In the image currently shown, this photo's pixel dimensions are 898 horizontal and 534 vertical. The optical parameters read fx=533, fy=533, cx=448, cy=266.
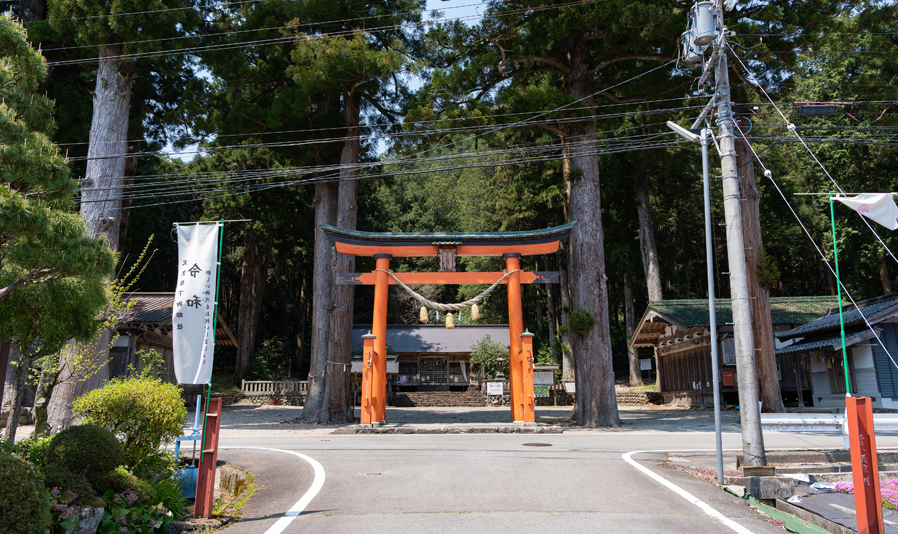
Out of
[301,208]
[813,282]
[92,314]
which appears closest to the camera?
[92,314]

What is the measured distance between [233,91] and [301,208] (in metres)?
8.99

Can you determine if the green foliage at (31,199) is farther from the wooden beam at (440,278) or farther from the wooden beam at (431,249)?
the wooden beam at (431,249)

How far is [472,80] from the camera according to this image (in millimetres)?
14898

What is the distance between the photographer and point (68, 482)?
4.59m

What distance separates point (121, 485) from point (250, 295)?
25.0 m

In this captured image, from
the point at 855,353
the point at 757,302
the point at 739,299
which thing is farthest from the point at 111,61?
the point at 855,353

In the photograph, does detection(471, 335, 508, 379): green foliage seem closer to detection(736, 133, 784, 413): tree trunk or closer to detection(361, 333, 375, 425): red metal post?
detection(736, 133, 784, 413): tree trunk

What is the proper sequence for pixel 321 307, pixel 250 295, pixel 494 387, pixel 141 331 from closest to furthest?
1. pixel 321 307
2. pixel 141 331
3. pixel 494 387
4. pixel 250 295

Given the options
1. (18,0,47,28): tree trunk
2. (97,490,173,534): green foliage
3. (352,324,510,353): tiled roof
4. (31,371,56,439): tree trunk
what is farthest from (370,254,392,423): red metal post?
(352,324,510,353): tiled roof

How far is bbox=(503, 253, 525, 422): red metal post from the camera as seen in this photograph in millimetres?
13289

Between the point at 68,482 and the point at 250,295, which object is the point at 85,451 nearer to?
the point at 68,482

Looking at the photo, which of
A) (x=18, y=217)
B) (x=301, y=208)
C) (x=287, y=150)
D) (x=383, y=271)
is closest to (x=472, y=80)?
(x=383, y=271)

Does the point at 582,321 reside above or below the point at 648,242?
below

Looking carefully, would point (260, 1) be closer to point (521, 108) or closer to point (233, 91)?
point (233, 91)
